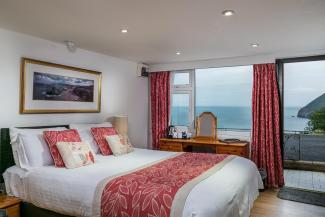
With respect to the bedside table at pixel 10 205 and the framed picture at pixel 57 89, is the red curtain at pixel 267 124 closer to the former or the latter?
the framed picture at pixel 57 89

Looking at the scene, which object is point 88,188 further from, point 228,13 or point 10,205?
point 228,13

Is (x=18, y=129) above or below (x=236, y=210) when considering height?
above

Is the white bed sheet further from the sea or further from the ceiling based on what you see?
the sea

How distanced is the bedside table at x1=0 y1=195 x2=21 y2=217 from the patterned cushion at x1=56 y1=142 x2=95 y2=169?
596 millimetres

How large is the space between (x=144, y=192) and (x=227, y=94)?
11.6 feet

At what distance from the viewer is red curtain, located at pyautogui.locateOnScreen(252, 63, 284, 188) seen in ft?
14.1

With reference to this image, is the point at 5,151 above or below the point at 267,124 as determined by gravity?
below

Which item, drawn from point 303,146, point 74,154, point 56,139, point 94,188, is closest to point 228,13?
point 94,188

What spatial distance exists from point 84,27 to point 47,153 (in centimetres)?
154

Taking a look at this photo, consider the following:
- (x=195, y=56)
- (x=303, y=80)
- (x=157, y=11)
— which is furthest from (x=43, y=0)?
(x=303, y=80)

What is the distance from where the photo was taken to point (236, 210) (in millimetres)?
2131

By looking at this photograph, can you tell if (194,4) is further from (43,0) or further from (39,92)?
(39,92)

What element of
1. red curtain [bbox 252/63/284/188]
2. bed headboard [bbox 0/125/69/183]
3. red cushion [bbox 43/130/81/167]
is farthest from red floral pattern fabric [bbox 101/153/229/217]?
red curtain [bbox 252/63/284/188]

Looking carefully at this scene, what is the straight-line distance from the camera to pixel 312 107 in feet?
14.8
